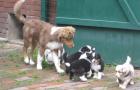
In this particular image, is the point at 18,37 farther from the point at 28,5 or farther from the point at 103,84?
the point at 103,84

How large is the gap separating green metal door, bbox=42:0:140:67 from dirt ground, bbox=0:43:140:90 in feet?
1.29

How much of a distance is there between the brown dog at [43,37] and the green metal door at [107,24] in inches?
24.2

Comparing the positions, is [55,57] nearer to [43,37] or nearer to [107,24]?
[43,37]

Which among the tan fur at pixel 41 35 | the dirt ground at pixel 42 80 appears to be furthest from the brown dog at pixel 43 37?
the dirt ground at pixel 42 80

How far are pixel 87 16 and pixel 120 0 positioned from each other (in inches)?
32.1

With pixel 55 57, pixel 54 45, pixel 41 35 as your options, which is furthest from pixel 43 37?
pixel 55 57

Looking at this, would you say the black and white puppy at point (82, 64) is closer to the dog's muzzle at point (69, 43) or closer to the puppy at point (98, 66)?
the puppy at point (98, 66)

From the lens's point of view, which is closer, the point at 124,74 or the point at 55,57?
the point at 124,74

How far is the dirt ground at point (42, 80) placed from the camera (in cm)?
806

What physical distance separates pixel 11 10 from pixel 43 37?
3.36 m

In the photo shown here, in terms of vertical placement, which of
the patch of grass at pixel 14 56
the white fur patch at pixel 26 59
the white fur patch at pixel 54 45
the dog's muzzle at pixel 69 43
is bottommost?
the patch of grass at pixel 14 56

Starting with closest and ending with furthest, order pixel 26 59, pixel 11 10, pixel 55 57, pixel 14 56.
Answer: pixel 55 57, pixel 26 59, pixel 14 56, pixel 11 10

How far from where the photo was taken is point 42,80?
8.59 metres

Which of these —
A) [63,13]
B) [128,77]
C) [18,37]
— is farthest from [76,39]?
[18,37]
